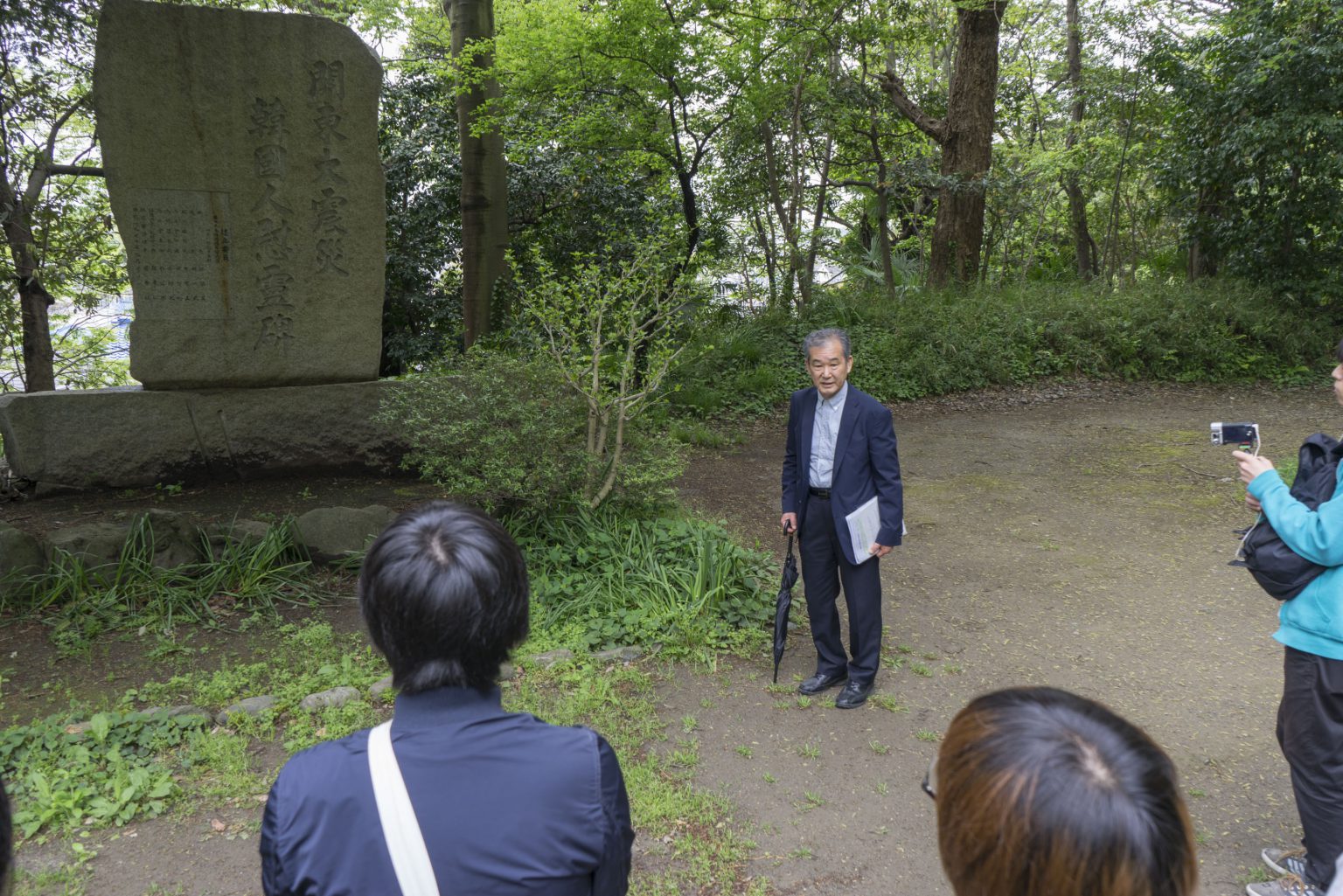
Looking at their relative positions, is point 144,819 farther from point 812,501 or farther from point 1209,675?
point 1209,675

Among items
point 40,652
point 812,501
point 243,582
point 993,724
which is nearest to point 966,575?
point 812,501

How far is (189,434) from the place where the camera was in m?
6.51

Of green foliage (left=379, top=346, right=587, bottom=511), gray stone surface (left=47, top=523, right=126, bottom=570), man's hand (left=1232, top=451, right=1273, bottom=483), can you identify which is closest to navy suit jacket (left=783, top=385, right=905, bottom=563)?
man's hand (left=1232, top=451, right=1273, bottom=483)

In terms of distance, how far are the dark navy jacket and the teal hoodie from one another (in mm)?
2153

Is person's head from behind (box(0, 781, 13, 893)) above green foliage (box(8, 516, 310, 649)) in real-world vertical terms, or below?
above

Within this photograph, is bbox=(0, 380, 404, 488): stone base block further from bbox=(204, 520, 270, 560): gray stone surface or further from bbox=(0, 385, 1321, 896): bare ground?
bbox=(204, 520, 270, 560): gray stone surface

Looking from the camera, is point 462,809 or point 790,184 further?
point 790,184

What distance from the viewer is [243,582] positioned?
4930 millimetres

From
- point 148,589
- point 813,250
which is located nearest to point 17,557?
point 148,589

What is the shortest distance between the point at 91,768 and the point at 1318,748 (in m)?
4.14

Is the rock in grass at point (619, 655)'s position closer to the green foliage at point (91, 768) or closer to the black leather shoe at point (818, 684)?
the black leather shoe at point (818, 684)

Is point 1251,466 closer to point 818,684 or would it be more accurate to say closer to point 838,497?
point 838,497

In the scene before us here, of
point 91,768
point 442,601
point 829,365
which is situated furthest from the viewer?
point 829,365

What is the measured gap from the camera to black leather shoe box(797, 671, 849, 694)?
4035 millimetres
